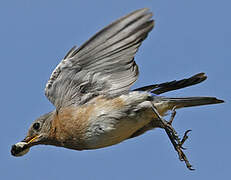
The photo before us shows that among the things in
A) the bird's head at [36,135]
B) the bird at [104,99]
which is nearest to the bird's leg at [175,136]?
the bird at [104,99]

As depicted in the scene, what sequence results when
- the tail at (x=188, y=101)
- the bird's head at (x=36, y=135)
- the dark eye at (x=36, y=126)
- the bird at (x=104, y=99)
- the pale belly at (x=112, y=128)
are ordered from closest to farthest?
the bird at (x=104, y=99) < the pale belly at (x=112, y=128) < the tail at (x=188, y=101) < the bird's head at (x=36, y=135) < the dark eye at (x=36, y=126)

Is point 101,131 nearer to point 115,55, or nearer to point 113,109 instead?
point 113,109

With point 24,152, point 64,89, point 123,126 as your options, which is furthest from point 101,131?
point 24,152

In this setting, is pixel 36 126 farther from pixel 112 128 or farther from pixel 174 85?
pixel 174 85

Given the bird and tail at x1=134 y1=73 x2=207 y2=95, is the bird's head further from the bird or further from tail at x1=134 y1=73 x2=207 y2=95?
tail at x1=134 y1=73 x2=207 y2=95

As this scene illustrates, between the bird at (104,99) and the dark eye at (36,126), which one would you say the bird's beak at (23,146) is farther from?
the bird at (104,99)

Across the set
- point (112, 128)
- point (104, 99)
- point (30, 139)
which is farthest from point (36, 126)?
point (112, 128)

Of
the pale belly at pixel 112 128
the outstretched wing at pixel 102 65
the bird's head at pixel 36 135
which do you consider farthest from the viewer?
the bird's head at pixel 36 135
